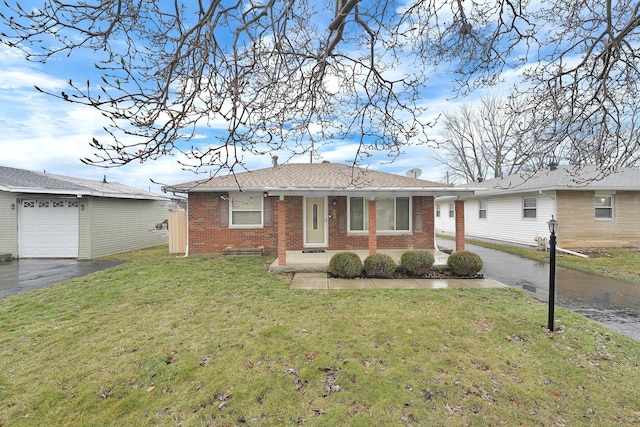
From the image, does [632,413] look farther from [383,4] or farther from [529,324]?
[383,4]

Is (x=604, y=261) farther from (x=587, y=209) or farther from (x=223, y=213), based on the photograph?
(x=223, y=213)

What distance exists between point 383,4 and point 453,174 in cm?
3029

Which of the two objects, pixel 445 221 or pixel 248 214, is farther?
pixel 445 221

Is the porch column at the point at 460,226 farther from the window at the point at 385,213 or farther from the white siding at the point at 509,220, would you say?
the white siding at the point at 509,220

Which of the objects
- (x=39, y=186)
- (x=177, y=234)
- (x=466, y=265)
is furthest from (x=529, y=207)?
(x=39, y=186)

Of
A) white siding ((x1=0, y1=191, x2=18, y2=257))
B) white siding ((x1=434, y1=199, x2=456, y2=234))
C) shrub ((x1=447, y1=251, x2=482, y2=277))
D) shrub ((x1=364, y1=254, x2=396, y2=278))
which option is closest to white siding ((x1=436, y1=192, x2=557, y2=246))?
white siding ((x1=434, y1=199, x2=456, y2=234))

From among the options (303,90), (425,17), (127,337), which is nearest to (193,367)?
(127,337)

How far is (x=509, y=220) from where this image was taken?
15688 mm

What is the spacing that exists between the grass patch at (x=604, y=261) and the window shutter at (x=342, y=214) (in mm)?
7300

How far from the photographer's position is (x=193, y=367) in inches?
139

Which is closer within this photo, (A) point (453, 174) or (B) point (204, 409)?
(B) point (204, 409)

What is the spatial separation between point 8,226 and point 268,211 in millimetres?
10525

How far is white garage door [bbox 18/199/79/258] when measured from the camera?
1202 centimetres

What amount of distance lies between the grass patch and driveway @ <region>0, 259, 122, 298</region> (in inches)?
606
